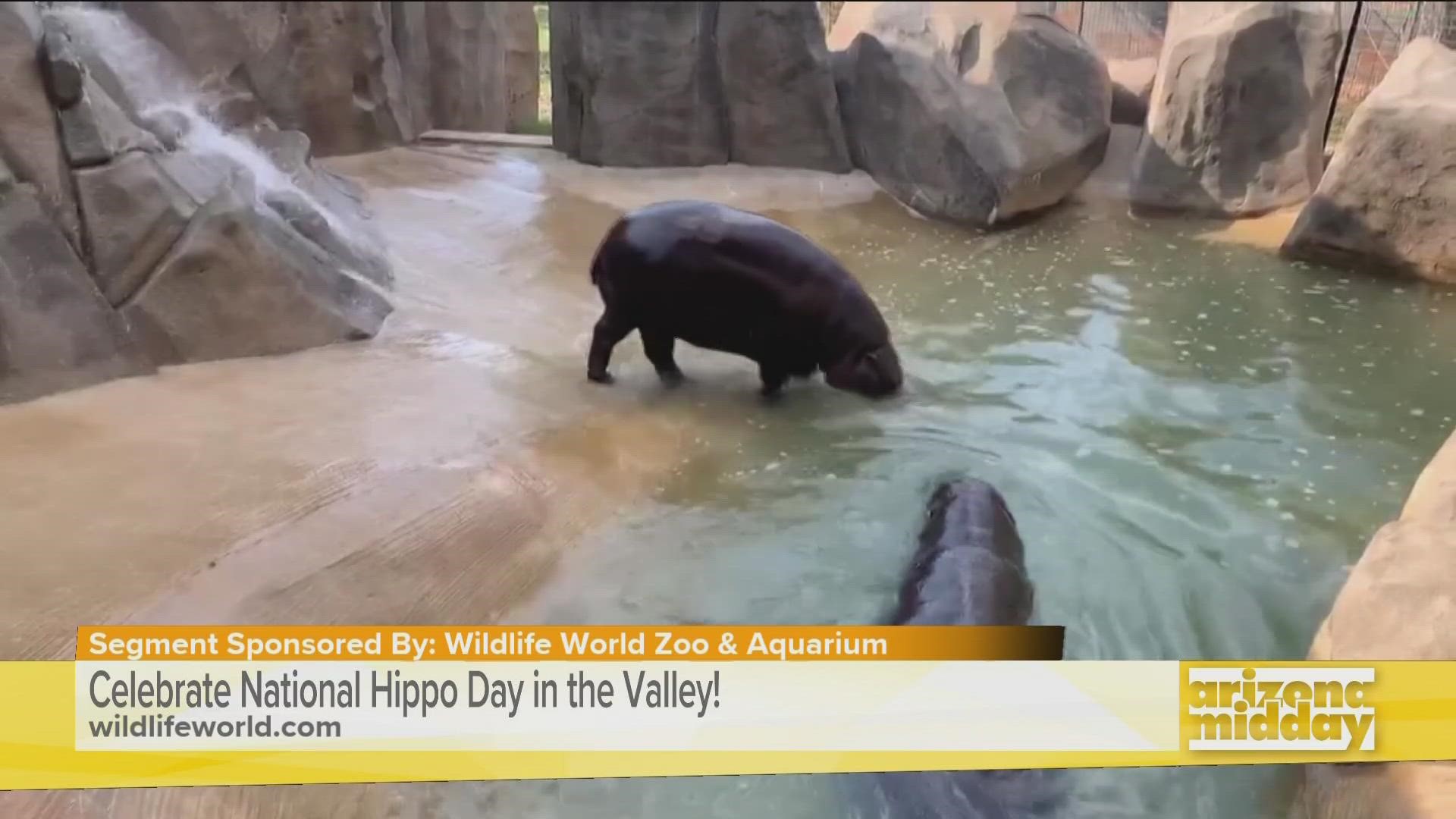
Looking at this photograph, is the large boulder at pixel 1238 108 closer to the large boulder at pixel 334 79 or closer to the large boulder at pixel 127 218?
the large boulder at pixel 127 218

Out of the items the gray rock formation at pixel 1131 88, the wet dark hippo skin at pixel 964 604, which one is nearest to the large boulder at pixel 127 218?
the wet dark hippo skin at pixel 964 604

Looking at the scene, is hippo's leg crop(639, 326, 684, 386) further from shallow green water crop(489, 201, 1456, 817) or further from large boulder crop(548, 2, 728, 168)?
large boulder crop(548, 2, 728, 168)

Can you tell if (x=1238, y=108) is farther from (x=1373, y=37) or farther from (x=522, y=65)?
(x=522, y=65)

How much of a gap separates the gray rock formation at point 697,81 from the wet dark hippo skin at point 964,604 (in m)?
4.40

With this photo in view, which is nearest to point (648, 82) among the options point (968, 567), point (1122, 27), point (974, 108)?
point (974, 108)

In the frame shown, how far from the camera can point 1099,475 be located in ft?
9.41

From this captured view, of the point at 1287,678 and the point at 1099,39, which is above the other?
the point at 1099,39

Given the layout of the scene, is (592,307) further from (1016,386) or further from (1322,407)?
(1322,407)

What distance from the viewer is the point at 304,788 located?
1800mm

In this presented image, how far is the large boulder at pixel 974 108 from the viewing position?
588 cm

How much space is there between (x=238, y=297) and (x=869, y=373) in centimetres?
210

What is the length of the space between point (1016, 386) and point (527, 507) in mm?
1581

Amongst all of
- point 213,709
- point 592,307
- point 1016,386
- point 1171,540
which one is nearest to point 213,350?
point 592,307

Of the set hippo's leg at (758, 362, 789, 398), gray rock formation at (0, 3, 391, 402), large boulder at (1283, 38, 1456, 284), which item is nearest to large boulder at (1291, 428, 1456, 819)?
large boulder at (1283, 38, 1456, 284)
